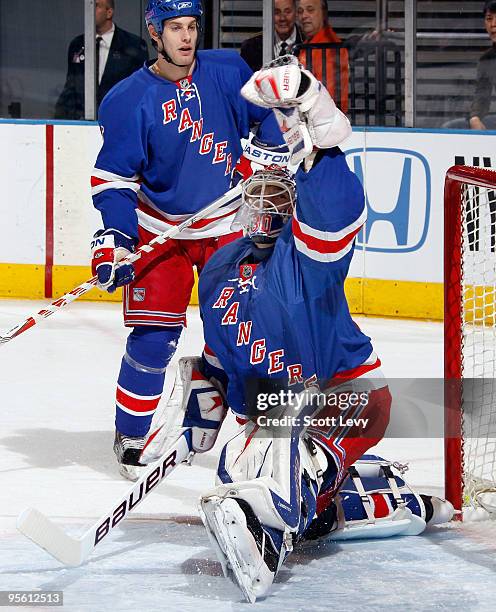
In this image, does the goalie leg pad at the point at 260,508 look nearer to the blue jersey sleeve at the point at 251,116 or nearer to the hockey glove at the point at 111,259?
the hockey glove at the point at 111,259

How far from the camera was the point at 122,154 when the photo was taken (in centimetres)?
351

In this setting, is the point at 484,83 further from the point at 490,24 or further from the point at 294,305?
the point at 294,305

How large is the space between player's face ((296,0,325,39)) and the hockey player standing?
224 cm

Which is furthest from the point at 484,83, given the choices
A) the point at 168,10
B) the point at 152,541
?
the point at 152,541

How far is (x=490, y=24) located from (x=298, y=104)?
11.5 feet

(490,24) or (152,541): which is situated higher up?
(490,24)

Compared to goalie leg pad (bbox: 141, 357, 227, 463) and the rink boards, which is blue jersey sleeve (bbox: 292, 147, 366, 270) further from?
the rink boards

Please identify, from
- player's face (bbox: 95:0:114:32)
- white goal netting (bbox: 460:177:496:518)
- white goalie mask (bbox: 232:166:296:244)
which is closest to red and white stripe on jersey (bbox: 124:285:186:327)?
white goal netting (bbox: 460:177:496:518)

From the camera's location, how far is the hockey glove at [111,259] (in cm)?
344

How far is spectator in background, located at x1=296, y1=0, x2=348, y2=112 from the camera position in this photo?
5.83 m

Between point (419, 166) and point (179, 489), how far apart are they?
262 centimetres

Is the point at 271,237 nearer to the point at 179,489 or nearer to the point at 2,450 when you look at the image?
the point at 179,489

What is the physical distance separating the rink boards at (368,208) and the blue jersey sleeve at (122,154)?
2292mm

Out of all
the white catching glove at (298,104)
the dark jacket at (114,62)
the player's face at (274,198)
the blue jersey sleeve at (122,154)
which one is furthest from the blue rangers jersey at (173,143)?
the dark jacket at (114,62)
